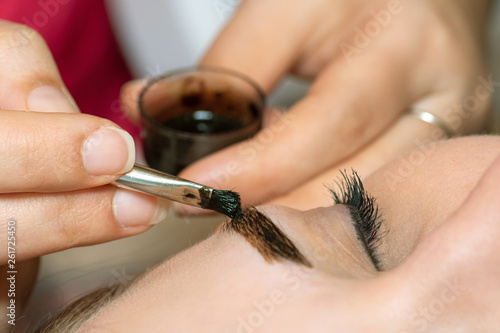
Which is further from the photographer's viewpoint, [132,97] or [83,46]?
[83,46]

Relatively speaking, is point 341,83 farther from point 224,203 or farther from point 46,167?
point 46,167

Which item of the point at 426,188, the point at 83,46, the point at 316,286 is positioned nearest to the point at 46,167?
the point at 316,286

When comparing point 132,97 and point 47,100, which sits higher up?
point 47,100

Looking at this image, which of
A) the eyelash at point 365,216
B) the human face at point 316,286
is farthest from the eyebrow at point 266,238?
the eyelash at point 365,216

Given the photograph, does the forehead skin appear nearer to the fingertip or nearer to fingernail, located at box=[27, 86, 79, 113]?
fingernail, located at box=[27, 86, 79, 113]

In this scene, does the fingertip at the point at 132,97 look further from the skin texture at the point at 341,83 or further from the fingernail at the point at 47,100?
the fingernail at the point at 47,100

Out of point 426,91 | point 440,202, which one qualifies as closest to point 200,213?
point 440,202


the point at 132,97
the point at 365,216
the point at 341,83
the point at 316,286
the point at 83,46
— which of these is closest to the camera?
the point at 316,286
